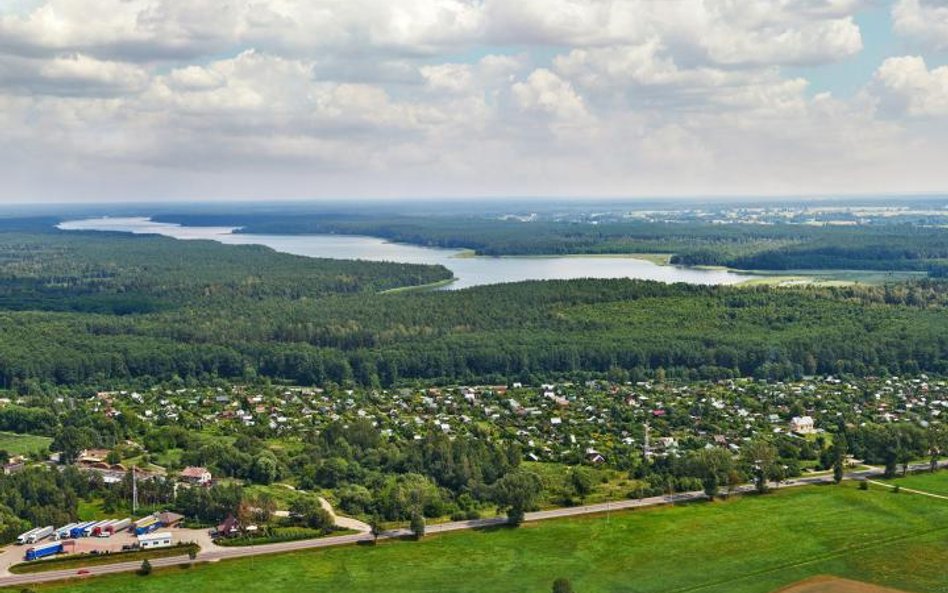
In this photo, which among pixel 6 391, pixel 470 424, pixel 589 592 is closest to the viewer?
pixel 589 592

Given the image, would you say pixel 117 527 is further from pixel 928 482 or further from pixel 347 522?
pixel 928 482

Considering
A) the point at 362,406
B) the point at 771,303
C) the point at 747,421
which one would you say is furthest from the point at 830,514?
the point at 771,303

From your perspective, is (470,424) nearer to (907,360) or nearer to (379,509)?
(379,509)

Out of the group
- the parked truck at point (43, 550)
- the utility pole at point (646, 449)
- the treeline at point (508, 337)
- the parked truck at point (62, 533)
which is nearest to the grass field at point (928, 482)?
the utility pole at point (646, 449)

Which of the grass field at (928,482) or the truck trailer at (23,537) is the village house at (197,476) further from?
the grass field at (928,482)

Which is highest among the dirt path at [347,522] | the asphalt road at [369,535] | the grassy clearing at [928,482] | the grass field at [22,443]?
the grassy clearing at [928,482]

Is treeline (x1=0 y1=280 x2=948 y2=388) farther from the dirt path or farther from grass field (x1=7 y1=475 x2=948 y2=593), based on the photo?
grass field (x1=7 y1=475 x2=948 y2=593)
